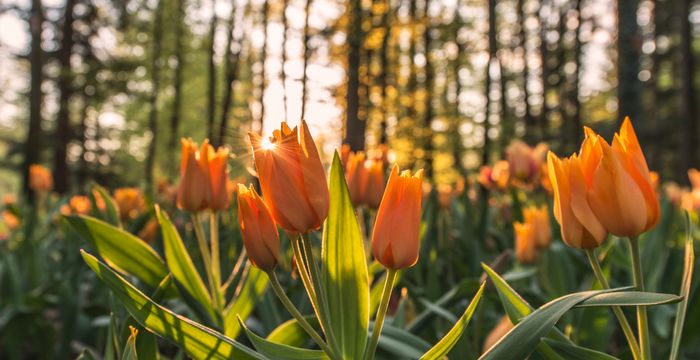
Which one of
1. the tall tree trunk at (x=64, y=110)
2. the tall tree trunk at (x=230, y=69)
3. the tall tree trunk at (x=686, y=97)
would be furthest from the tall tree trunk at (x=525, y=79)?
the tall tree trunk at (x=64, y=110)

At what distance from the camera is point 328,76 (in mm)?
15023

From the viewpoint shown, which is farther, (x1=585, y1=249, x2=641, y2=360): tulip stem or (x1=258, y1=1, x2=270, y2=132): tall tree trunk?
(x1=258, y1=1, x2=270, y2=132): tall tree trunk

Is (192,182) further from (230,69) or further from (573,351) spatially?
(230,69)

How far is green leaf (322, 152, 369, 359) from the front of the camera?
0.88 m

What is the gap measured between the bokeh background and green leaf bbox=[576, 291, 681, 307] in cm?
924

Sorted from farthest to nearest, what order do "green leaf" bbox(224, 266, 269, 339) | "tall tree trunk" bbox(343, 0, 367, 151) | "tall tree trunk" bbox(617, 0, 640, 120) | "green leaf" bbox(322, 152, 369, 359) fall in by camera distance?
"tall tree trunk" bbox(343, 0, 367, 151), "tall tree trunk" bbox(617, 0, 640, 120), "green leaf" bbox(224, 266, 269, 339), "green leaf" bbox(322, 152, 369, 359)

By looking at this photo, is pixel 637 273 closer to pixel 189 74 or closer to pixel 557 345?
pixel 557 345

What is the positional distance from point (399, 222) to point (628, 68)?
6.82m

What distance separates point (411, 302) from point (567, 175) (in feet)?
3.17

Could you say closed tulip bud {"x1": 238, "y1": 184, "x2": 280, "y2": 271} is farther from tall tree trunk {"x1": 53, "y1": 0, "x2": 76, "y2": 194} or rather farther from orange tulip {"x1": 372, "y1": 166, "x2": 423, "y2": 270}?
tall tree trunk {"x1": 53, "y1": 0, "x2": 76, "y2": 194}

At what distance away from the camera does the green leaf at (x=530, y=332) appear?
0.72m

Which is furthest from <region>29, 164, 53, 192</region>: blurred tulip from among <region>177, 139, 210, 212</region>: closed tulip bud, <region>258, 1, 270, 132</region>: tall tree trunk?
<region>258, 1, 270, 132</region>: tall tree trunk

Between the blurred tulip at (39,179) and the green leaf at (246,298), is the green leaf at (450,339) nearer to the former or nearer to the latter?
the green leaf at (246,298)

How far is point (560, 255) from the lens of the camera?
1.89 meters
